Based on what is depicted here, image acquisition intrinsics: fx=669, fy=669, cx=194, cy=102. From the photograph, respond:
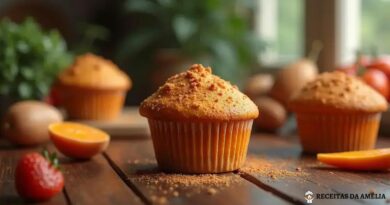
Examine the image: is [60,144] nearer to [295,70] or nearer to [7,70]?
[7,70]

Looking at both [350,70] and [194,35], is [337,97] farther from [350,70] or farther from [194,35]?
[194,35]

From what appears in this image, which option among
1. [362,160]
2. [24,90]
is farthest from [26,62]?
[362,160]

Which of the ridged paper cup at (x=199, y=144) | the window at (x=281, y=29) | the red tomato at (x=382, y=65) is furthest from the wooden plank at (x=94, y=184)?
the window at (x=281, y=29)

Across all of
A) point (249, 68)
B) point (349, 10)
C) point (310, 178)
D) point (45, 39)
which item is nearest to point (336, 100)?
point (310, 178)

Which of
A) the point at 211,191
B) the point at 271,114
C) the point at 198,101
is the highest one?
the point at 198,101

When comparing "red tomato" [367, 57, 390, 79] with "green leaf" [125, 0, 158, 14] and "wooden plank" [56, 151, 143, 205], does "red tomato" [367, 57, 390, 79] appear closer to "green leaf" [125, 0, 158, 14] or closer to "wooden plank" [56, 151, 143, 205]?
"wooden plank" [56, 151, 143, 205]

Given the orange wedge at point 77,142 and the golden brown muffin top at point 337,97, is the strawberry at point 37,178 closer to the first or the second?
the orange wedge at point 77,142

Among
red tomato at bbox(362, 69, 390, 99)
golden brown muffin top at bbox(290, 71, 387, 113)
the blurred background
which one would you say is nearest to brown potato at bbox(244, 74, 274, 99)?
the blurred background

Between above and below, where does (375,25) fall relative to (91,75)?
above
